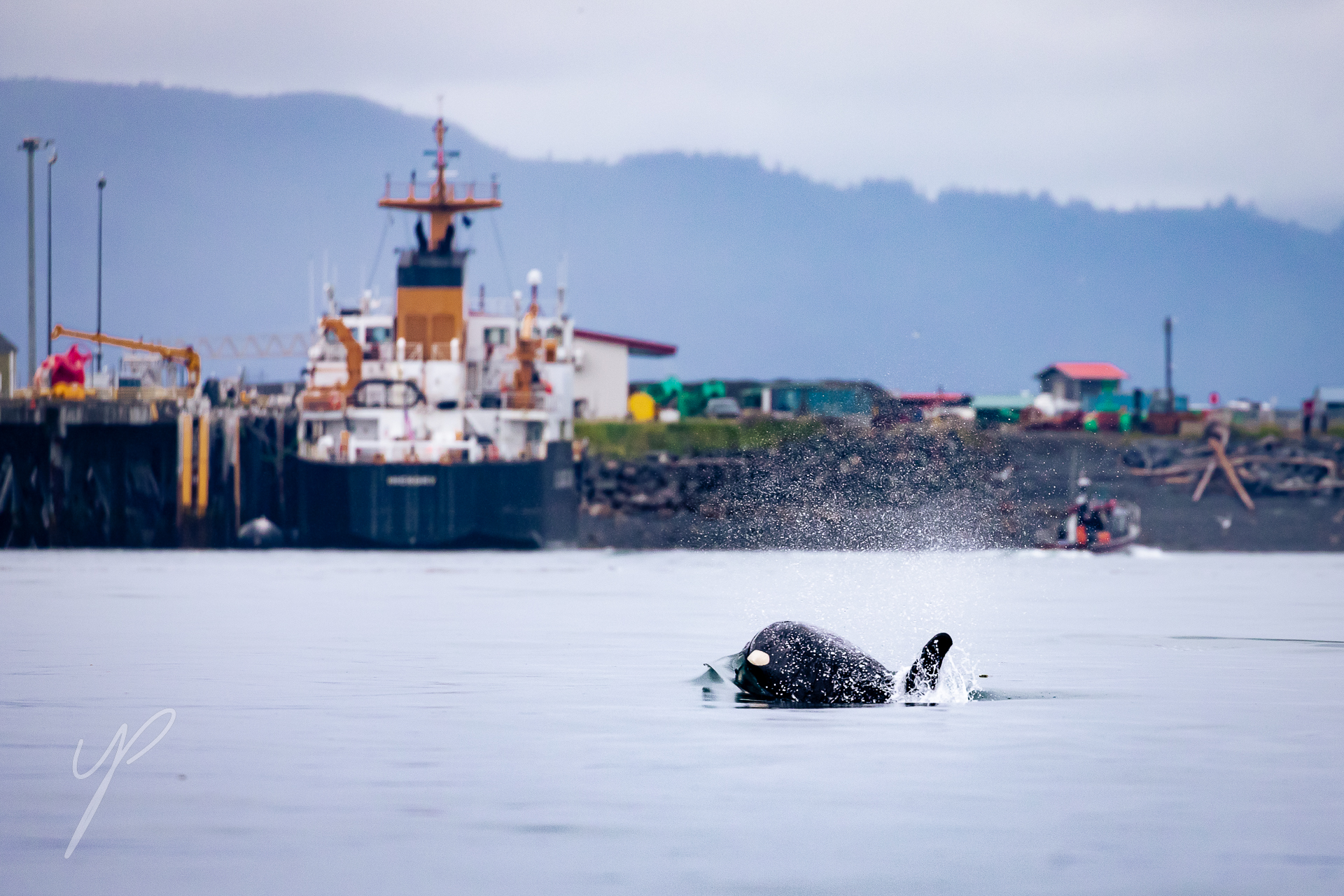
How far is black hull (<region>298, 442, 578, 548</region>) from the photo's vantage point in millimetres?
80812

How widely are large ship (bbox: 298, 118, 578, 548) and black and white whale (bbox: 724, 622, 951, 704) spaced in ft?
195

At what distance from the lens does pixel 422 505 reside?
8081 cm

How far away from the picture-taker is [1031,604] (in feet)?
143

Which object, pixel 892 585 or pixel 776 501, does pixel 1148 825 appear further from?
pixel 776 501

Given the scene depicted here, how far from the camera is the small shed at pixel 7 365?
367 feet

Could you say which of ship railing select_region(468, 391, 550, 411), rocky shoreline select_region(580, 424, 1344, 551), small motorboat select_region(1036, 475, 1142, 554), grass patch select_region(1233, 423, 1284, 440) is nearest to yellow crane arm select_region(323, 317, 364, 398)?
ship railing select_region(468, 391, 550, 411)

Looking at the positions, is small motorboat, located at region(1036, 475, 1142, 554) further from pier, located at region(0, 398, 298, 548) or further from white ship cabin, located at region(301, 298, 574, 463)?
pier, located at region(0, 398, 298, 548)

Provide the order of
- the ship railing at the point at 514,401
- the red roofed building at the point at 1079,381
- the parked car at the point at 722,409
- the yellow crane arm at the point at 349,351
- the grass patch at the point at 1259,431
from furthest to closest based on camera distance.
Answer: the red roofed building at the point at 1079,381, the parked car at the point at 722,409, the grass patch at the point at 1259,431, the ship railing at the point at 514,401, the yellow crane arm at the point at 349,351

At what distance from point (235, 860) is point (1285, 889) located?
7301 mm

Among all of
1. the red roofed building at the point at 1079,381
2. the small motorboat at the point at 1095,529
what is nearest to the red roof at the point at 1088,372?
the red roofed building at the point at 1079,381

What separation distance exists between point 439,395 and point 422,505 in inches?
285

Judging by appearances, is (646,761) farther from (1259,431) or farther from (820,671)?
(1259,431)

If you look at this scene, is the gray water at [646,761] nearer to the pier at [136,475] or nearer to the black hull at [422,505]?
the black hull at [422,505]

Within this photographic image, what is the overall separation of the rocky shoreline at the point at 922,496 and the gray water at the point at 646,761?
2273 inches
